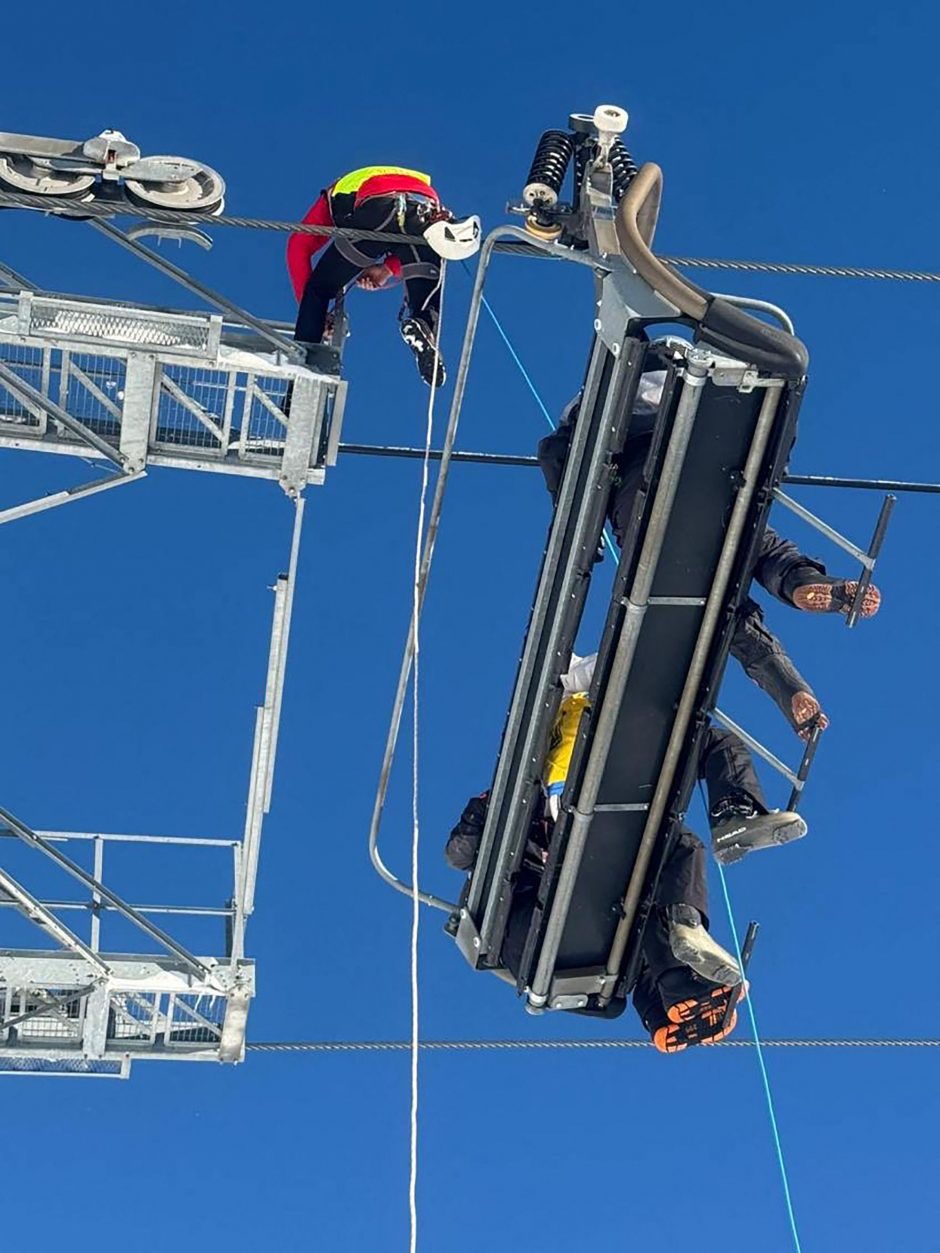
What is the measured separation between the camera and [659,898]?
1211cm

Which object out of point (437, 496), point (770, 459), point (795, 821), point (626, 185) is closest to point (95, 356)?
point (437, 496)

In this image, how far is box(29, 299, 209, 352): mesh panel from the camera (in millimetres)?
11898

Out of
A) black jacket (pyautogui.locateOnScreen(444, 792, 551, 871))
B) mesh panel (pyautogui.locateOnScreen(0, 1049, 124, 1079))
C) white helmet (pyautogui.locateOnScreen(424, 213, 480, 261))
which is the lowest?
mesh panel (pyautogui.locateOnScreen(0, 1049, 124, 1079))

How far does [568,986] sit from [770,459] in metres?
3.27

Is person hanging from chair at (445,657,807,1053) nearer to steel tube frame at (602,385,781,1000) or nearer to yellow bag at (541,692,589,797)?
yellow bag at (541,692,589,797)

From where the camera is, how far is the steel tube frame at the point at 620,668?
10664 millimetres

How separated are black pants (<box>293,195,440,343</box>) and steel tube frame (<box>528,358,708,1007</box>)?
9.53ft

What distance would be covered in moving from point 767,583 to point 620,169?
236 centimetres

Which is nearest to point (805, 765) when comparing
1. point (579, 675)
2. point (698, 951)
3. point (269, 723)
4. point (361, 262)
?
point (698, 951)

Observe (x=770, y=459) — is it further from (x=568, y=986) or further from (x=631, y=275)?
(x=568, y=986)

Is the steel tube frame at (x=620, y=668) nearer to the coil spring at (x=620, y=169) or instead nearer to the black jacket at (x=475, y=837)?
the black jacket at (x=475, y=837)

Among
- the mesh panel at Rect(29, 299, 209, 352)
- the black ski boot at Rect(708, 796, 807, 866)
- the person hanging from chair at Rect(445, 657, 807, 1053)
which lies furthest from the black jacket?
the mesh panel at Rect(29, 299, 209, 352)

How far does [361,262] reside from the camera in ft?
43.0

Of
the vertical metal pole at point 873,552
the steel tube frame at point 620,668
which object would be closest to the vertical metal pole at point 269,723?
the steel tube frame at point 620,668
